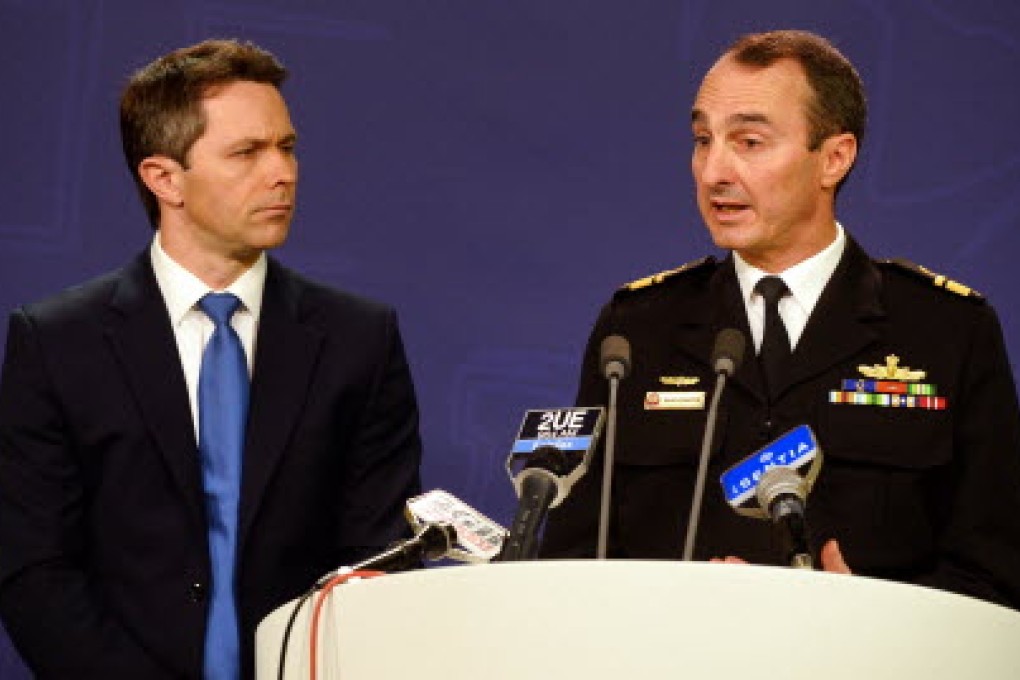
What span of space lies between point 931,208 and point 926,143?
0.12 metres

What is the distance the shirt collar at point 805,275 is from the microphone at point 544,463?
792mm

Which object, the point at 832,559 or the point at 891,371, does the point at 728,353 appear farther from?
the point at 891,371

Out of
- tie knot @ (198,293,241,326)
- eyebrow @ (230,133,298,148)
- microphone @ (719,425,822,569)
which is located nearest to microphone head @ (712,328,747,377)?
microphone @ (719,425,822,569)

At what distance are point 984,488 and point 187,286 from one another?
3.99 ft

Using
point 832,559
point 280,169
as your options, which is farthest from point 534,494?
point 280,169

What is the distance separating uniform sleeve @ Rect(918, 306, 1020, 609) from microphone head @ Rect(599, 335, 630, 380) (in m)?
0.60

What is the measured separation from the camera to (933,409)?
8.96 ft

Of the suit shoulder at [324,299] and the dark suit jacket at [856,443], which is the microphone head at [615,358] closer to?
the dark suit jacket at [856,443]

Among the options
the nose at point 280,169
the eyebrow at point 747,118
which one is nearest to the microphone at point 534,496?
the eyebrow at point 747,118

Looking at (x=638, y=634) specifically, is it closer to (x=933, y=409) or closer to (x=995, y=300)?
(x=933, y=409)

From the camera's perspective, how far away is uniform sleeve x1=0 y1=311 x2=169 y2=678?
9.27 ft

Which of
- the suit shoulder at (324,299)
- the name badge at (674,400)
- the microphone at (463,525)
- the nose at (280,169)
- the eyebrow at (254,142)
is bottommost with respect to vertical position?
the name badge at (674,400)

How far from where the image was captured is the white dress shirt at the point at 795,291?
281 centimetres

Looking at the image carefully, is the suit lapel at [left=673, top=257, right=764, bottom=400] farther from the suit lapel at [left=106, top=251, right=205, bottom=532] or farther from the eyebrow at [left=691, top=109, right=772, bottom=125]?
the suit lapel at [left=106, top=251, right=205, bottom=532]
